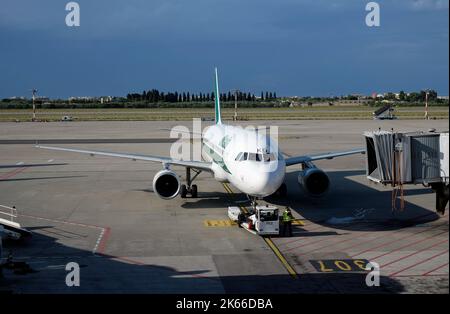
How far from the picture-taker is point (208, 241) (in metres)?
22.5

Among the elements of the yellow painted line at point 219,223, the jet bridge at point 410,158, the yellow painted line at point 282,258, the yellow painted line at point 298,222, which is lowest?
the yellow painted line at point 282,258

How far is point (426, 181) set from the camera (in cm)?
1348

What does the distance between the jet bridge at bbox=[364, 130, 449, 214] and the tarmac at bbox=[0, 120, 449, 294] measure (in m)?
2.27

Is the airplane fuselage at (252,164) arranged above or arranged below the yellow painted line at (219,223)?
above

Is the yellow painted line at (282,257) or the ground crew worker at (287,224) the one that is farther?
the ground crew worker at (287,224)

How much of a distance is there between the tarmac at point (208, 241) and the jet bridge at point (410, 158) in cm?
227

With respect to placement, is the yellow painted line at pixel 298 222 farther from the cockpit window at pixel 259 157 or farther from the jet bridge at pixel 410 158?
the jet bridge at pixel 410 158

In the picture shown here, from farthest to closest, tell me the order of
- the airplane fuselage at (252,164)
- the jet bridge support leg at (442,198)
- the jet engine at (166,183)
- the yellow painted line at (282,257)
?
1. the jet engine at (166,183)
2. the airplane fuselage at (252,164)
3. the yellow painted line at (282,257)
4. the jet bridge support leg at (442,198)

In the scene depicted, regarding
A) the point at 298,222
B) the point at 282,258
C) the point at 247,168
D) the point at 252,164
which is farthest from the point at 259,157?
the point at 282,258

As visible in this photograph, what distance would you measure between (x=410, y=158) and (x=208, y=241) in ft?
33.8

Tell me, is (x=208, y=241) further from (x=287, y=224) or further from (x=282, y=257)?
(x=282, y=257)

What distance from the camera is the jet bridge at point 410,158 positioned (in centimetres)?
1334

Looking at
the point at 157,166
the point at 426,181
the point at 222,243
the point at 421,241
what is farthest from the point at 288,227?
the point at 157,166

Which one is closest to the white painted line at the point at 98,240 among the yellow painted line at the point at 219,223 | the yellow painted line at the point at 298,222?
the yellow painted line at the point at 219,223
